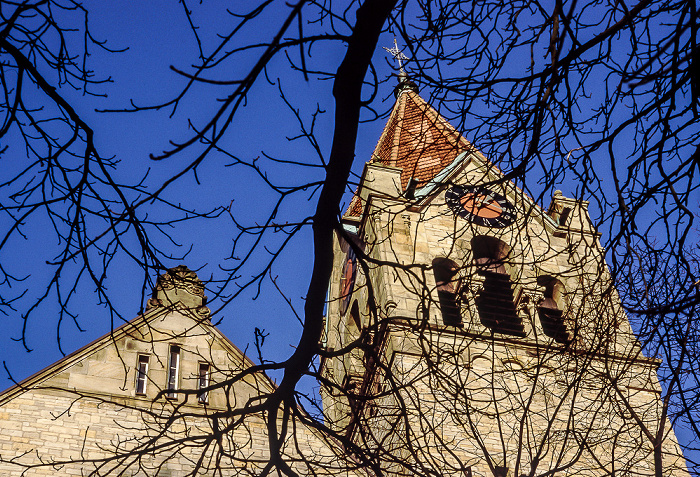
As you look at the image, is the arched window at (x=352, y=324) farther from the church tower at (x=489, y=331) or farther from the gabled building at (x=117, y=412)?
the gabled building at (x=117, y=412)

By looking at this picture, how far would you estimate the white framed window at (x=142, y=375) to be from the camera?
1169 cm

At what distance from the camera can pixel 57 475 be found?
1018cm

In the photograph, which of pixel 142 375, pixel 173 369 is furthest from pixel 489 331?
pixel 142 375

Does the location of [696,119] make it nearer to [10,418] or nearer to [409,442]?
[409,442]

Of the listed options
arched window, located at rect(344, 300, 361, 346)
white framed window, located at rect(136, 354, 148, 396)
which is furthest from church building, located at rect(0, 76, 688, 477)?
arched window, located at rect(344, 300, 361, 346)

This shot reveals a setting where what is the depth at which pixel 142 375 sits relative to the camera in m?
11.9

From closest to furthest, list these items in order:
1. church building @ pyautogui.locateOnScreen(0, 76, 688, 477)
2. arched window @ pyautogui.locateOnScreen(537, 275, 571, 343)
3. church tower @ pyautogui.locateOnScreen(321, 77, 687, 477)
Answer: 1. church building @ pyautogui.locateOnScreen(0, 76, 688, 477)
2. church tower @ pyautogui.locateOnScreen(321, 77, 687, 477)
3. arched window @ pyautogui.locateOnScreen(537, 275, 571, 343)

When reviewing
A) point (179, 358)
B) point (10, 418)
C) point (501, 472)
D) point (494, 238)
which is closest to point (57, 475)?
point (10, 418)

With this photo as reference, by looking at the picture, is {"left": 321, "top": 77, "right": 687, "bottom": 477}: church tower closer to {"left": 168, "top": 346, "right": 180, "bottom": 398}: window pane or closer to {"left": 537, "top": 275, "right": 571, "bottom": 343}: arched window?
{"left": 537, "top": 275, "right": 571, "bottom": 343}: arched window

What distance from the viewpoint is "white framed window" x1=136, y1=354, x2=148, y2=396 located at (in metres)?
11.7

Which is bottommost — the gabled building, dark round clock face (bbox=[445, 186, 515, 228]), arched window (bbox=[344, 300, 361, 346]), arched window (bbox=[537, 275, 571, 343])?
dark round clock face (bbox=[445, 186, 515, 228])

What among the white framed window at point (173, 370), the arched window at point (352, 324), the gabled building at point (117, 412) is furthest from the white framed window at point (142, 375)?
the arched window at point (352, 324)

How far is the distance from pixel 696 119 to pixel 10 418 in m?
8.90

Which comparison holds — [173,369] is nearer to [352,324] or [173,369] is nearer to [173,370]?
[173,370]
